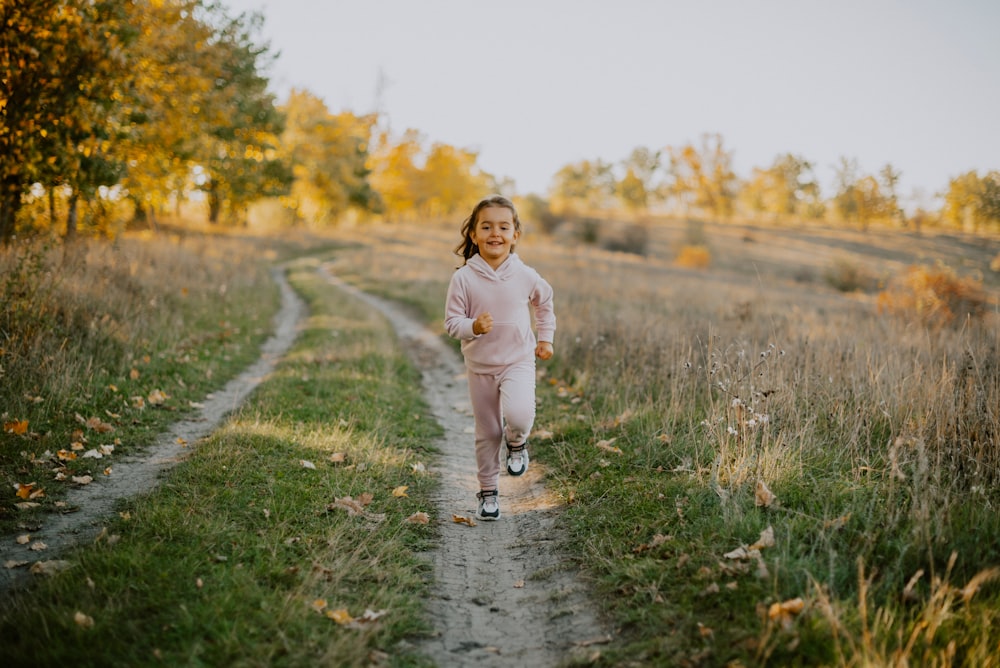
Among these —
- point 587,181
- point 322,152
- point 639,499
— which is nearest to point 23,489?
point 639,499

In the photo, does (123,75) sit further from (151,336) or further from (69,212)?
(69,212)

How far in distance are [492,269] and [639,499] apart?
216 cm

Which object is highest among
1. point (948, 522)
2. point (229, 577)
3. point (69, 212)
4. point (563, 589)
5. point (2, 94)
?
point (2, 94)

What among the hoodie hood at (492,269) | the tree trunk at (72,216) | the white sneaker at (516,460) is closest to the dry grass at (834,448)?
the white sneaker at (516,460)

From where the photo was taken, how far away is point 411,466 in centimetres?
572

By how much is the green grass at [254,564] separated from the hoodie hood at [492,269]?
6.50ft

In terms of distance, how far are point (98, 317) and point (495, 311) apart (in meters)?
6.64

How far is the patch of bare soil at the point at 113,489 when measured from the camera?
3.79 m

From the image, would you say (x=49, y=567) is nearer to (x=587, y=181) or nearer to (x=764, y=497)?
(x=764, y=497)

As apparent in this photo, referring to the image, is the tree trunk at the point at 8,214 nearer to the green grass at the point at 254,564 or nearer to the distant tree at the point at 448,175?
the green grass at the point at 254,564

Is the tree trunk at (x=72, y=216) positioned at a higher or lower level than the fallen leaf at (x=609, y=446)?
higher

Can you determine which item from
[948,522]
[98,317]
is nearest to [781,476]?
[948,522]

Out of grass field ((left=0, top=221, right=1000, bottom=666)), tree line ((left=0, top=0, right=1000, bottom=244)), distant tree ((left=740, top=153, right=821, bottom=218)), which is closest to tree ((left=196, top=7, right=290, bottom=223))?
tree line ((left=0, top=0, right=1000, bottom=244))

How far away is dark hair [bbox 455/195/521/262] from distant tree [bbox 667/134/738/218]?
77.3 metres
